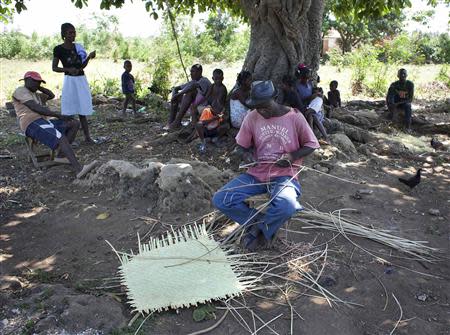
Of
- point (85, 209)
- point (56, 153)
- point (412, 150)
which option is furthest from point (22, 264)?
point (412, 150)

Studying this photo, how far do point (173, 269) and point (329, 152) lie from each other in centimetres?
344

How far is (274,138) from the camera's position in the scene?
3.66m

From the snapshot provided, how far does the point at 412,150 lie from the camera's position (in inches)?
272

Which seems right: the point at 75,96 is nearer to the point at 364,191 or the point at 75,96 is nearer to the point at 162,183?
the point at 162,183

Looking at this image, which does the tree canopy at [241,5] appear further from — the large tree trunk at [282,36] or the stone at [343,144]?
the stone at [343,144]

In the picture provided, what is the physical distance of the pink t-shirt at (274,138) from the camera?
3631 millimetres

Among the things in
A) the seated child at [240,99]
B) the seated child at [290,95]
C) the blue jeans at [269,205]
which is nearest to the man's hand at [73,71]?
the seated child at [240,99]

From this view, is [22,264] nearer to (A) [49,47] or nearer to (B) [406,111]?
(B) [406,111]

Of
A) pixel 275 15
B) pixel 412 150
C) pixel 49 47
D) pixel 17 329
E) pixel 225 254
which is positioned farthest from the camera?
pixel 49 47

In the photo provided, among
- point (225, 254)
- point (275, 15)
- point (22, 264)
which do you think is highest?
point (275, 15)

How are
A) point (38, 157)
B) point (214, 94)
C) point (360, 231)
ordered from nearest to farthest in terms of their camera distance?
point (360, 231) → point (38, 157) → point (214, 94)

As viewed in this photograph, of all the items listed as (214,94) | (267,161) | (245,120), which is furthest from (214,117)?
(267,161)

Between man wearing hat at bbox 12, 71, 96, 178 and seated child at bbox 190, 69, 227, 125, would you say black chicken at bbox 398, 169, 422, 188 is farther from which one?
man wearing hat at bbox 12, 71, 96, 178

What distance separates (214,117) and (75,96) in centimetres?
197
